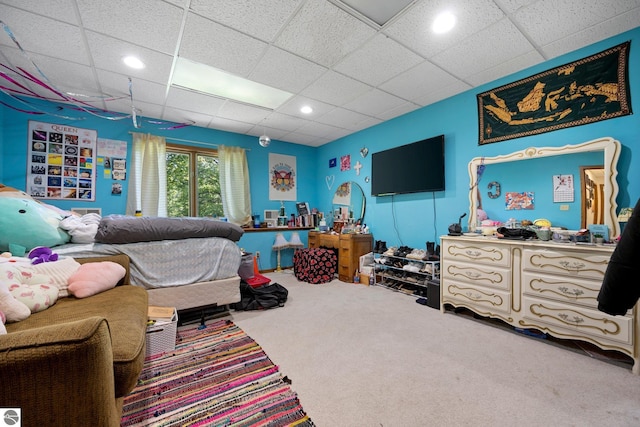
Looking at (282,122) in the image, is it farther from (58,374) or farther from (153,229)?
(58,374)

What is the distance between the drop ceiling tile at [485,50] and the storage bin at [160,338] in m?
3.18

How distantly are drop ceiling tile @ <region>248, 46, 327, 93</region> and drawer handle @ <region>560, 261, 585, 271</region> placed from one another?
8.59ft

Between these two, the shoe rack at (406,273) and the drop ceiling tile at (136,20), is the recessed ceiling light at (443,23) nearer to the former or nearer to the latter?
the drop ceiling tile at (136,20)

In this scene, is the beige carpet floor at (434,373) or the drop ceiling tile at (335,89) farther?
the drop ceiling tile at (335,89)

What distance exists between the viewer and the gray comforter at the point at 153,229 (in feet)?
6.86

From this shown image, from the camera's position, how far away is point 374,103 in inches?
129

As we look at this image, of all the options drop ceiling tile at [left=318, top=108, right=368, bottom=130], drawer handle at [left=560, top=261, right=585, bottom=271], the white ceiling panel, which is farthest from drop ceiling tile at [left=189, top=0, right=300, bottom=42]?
drawer handle at [left=560, top=261, right=585, bottom=271]

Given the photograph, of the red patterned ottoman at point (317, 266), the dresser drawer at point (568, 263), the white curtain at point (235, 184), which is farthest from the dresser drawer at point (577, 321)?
the white curtain at point (235, 184)

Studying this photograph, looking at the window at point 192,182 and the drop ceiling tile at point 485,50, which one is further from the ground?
the drop ceiling tile at point 485,50

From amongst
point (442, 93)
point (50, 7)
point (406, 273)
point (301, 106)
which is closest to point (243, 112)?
point (301, 106)

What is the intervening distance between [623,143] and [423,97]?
5.94 ft

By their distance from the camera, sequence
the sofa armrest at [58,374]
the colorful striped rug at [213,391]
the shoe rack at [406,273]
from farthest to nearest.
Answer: the shoe rack at [406,273], the colorful striped rug at [213,391], the sofa armrest at [58,374]

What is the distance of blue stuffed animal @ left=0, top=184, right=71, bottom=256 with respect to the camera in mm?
1730

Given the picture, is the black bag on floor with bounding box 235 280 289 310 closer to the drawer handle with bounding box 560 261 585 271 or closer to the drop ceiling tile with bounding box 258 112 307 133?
the drop ceiling tile with bounding box 258 112 307 133
